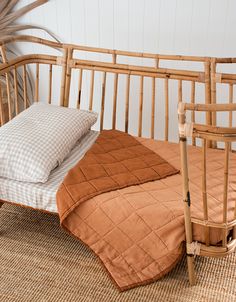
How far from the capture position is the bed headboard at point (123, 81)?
7.68 feet

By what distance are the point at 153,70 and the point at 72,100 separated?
32.0 inches

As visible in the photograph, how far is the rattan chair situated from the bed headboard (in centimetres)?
60

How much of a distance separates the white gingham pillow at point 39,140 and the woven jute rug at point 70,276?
13.9 inches

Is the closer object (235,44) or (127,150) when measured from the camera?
(127,150)

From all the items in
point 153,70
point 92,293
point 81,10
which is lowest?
point 92,293

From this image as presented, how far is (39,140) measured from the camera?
83.5 inches

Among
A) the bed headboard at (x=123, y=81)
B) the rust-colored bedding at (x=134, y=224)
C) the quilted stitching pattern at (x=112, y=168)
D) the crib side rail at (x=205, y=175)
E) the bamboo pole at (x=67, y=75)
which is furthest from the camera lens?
the bamboo pole at (x=67, y=75)

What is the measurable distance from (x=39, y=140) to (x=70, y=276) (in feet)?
1.97

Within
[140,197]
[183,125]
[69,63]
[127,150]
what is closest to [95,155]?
[127,150]

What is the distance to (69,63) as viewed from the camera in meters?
2.54

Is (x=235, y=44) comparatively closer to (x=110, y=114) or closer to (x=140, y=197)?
(x=110, y=114)

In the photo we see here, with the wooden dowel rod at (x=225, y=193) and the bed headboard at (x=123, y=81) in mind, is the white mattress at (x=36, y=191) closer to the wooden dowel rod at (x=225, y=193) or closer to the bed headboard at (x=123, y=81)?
the bed headboard at (x=123, y=81)

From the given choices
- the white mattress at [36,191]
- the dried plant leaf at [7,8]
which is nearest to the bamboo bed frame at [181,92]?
the dried plant leaf at [7,8]

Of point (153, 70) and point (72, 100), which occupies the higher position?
point (153, 70)
